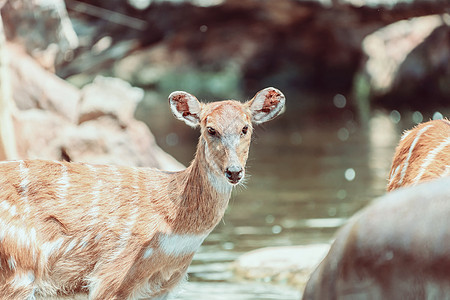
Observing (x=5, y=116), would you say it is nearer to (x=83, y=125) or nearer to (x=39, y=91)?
(x=83, y=125)

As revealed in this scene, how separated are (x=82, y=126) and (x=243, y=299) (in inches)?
155

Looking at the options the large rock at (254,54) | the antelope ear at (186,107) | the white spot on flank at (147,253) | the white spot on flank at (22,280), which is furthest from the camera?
the large rock at (254,54)

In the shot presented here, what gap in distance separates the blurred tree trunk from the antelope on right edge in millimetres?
6954

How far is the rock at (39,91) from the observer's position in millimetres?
11867

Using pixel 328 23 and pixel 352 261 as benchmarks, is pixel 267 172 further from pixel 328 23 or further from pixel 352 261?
pixel 352 261

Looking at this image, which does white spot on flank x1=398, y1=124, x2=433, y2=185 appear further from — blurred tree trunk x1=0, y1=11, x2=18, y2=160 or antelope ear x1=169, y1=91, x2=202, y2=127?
blurred tree trunk x1=0, y1=11, x2=18, y2=160

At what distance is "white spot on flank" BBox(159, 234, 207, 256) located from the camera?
5.37 meters

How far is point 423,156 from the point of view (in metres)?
5.67

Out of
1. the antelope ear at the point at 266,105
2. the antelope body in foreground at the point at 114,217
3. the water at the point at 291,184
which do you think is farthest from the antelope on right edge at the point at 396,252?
the water at the point at 291,184

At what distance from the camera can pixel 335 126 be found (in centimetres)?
2084

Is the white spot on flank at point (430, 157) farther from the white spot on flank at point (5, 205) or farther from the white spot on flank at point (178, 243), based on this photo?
the white spot on flank at point (5, 205)

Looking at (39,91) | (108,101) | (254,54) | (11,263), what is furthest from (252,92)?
(11,263)

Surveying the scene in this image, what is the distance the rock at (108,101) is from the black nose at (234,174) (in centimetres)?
579

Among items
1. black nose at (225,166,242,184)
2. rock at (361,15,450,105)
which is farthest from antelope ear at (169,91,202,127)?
rock at (361,15,450,105)
